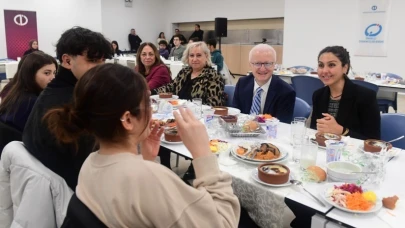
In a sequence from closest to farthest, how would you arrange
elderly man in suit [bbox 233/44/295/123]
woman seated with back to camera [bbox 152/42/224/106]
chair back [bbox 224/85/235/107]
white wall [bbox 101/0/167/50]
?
elderly man in suit [bbox 233/44/295/123] < woman seated with back to camera [bbox 152/42/224/106] < chair back [bbox 224/85/235/107] < white wall [bbox 101/0/167/50]

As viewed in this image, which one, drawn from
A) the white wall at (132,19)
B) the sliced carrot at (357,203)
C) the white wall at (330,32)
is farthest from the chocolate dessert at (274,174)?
the white wall at (132,19)

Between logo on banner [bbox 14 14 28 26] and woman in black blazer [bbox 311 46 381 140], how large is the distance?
1028 centimetres

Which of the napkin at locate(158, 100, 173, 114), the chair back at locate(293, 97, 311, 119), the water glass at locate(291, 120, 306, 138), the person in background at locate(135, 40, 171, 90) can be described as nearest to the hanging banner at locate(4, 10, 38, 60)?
the person in background at locate(135, 40, 171, 90)

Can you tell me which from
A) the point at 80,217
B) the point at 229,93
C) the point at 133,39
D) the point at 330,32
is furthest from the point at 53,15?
the point at 80,217

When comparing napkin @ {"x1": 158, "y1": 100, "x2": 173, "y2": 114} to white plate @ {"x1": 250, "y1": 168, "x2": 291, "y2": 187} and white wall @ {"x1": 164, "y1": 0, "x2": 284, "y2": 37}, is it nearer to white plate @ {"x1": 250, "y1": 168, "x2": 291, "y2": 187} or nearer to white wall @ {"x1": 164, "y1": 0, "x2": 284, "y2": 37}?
white plate @ {"x1": 250, "y1": 168, "x2": 291, "y2": 187}

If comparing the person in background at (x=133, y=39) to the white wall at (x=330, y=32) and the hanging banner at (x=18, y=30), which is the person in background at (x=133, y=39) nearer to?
the hanging banner at (x=18, y=30)

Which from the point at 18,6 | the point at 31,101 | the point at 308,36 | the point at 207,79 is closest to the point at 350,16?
the point at 308,36

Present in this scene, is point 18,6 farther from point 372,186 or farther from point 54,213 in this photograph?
point 372,186

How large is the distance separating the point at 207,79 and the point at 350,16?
5997 millimetres

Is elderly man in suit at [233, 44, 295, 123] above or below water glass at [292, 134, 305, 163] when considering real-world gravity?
above

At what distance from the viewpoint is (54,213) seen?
1.42 metres

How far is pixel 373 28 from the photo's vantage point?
7.57 m

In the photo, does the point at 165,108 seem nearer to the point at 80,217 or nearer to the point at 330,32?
the point at 80,217

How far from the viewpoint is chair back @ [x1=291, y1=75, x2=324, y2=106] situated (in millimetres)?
4512
